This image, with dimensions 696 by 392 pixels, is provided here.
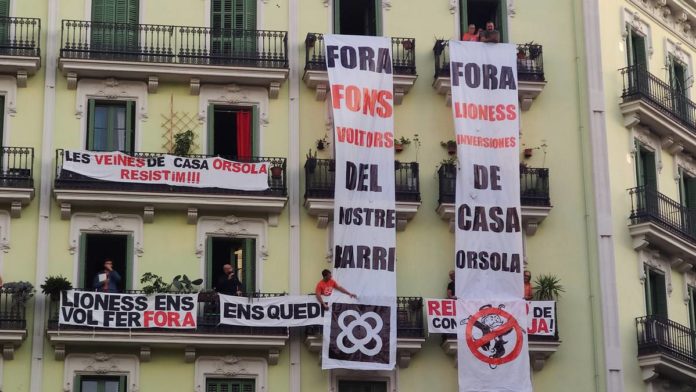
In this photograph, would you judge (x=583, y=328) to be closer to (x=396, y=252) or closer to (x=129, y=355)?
(x=396, y=252)

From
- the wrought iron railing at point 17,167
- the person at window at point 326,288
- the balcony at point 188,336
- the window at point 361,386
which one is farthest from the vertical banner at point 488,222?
the wrought iron railing at point 17,167

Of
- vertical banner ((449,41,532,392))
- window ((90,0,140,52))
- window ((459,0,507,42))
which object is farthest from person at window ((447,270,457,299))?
window ((90,0,140,52))

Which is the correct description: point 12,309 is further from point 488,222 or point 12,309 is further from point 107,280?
point 488,222

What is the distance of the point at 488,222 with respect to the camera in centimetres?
4831

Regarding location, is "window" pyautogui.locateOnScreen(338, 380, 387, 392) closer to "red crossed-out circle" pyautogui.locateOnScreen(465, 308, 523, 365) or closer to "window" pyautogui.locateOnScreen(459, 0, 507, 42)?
"red crossed-out circle" pyautogui.locateOnScreen(465, 308, 523, 365)

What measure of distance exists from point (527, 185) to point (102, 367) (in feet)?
44.3

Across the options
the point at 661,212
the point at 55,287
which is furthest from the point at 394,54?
the point at 55,287

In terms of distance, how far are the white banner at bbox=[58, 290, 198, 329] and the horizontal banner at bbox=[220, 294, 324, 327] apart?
97 cm

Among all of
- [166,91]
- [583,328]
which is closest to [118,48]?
[166,91]

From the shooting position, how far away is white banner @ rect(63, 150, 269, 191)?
155 feet

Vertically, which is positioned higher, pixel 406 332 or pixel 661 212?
pixel 661 212

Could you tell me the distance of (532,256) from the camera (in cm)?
4931

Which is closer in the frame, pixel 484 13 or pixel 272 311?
pixel 272 311

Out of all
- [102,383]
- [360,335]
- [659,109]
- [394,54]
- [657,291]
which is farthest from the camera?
[659,109]
